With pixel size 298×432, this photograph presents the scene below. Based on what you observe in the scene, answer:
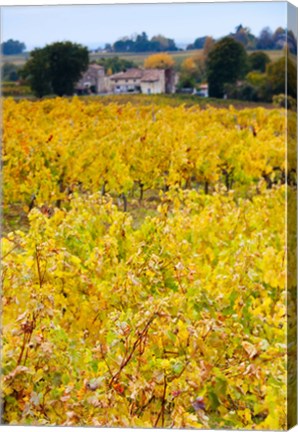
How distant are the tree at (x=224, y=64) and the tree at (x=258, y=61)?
0.11 feet

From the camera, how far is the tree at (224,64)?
185 inches

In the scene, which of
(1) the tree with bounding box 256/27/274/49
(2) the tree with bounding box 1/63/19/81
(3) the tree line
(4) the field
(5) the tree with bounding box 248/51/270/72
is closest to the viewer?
(3) the tree line

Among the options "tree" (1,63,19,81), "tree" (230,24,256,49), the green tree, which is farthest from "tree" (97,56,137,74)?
"tree" (230,24,256,49)

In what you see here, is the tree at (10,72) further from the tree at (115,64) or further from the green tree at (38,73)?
the tree at (115,64)

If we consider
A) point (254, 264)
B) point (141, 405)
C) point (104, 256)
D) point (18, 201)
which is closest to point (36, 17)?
point (18, 201)

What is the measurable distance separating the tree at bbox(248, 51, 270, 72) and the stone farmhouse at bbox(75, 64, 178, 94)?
37cm

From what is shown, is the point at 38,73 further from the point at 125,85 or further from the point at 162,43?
the point at 162,43

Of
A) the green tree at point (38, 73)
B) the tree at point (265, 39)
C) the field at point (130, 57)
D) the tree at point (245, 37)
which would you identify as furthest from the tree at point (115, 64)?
the tree at point (265, 39)

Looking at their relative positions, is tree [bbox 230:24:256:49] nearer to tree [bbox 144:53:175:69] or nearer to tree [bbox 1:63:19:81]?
tree [bbox 144:53:175:69]

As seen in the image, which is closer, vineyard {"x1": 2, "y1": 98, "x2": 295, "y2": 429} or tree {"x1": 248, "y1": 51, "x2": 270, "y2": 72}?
vineyard {"x1": 2, "y1": 98, "x2": 295, "y2": 429}

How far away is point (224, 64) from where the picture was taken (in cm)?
479

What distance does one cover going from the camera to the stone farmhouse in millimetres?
4871

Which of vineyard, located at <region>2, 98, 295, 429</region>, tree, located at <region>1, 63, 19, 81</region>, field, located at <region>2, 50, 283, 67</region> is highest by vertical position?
field, located at <region>2, 50, 283, 67</region>

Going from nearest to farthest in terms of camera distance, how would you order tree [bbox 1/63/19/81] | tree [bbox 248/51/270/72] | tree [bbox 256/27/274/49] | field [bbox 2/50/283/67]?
1. tree [bbox 256/27/274/49]
2. tree [bbox 248/51/270/72]
3. field [bbox 2/50/283/67]
4. tree [bbox 1/63/19/81]
